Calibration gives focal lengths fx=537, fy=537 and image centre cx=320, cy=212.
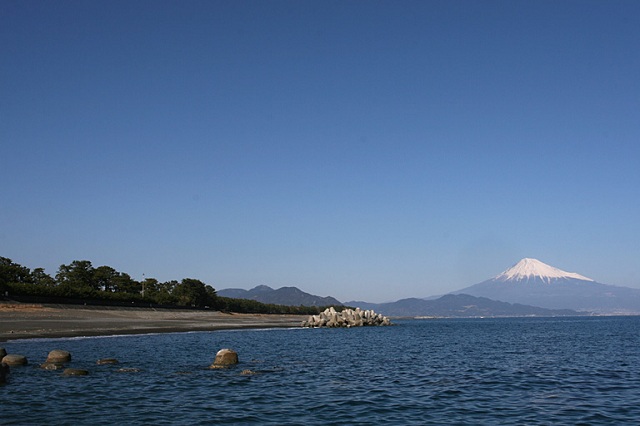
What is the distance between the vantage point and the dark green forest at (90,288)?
102 meters

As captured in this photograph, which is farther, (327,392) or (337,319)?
(337,319)

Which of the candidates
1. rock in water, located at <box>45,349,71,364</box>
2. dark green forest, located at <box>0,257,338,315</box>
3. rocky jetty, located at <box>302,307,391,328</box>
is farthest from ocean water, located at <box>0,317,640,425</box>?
rocky jetty, located at <box>302,307,391,328</box>

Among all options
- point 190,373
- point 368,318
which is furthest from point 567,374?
point 368,318

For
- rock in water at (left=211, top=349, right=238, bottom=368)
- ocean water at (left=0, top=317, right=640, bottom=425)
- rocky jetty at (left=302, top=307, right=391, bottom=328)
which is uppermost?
rocky jetty at (left=302, top=307, right=391, bottom=328)

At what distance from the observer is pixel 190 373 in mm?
32625

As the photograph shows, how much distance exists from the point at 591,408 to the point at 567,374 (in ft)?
40.2

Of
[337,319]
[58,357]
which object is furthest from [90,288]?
[58,357]

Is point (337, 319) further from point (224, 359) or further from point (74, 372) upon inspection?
point (74, 372)

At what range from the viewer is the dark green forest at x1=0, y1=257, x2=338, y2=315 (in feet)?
335

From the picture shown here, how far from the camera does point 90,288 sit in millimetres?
126438

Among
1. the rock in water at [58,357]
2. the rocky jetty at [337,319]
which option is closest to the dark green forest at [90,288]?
the rocky jetty at [337,319]

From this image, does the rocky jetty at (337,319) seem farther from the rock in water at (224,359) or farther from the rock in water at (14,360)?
the rock in water at (14,360)

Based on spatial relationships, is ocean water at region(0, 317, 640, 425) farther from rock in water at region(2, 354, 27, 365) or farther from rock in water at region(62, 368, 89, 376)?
rock in water at region(2, 354, 27, 365)

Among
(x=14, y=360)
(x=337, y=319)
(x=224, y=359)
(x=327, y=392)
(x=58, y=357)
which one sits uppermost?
(x=337, y=319)
